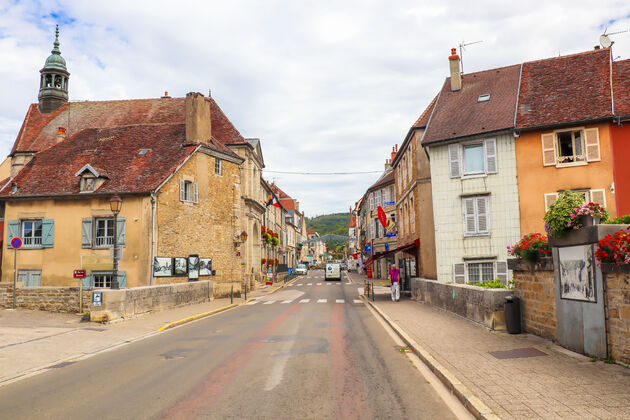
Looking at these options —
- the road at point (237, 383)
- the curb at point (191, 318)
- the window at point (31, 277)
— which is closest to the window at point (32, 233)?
the window at point (31, 277)

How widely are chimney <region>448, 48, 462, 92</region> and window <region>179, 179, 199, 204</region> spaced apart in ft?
52.2

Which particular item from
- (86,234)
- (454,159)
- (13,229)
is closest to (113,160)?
(86,234)

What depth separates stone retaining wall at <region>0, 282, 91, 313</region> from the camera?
18078 mm

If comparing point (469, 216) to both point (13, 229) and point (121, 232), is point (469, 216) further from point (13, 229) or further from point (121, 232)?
point (13, 229)

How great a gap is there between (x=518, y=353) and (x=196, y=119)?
2364 cm

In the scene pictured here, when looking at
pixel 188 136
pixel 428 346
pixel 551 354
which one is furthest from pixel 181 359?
pixel 188 136

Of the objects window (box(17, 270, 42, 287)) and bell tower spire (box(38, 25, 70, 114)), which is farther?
bell tower spire (box(38, 25, 70, 114))

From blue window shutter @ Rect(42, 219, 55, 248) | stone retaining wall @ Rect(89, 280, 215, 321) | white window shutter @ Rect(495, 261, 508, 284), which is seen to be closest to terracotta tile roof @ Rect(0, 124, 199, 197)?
blue window shutter @ Rect(42, 219, 55, 248)

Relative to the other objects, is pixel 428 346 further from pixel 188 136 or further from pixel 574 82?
pixel 188 136

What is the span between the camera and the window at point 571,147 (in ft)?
67.2

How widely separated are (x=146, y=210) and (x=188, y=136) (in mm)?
5804

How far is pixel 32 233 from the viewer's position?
85.1 feet

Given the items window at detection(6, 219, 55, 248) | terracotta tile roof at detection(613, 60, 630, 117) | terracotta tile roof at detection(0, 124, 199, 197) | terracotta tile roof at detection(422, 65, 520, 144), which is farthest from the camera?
terracotta tile roof at detection(0, 124, 199, 197)

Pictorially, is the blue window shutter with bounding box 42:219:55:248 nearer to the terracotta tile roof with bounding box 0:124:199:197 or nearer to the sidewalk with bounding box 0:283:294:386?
the terracotta tile roof with bounding box 0:124:199:197
